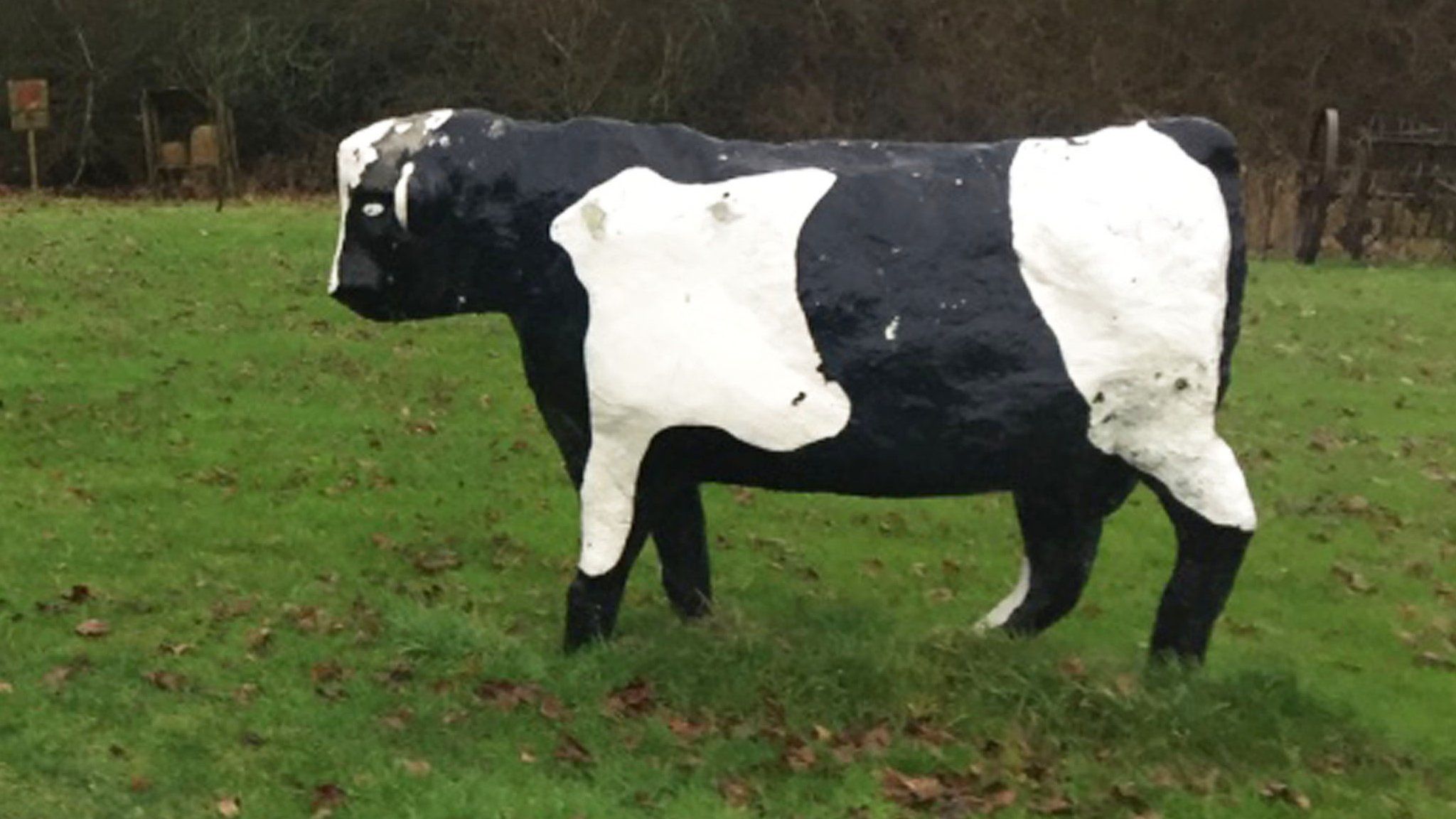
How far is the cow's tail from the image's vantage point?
579 centimetres

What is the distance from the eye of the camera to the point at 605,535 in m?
6.07

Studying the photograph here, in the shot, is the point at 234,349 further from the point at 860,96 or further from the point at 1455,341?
the point at 860,96

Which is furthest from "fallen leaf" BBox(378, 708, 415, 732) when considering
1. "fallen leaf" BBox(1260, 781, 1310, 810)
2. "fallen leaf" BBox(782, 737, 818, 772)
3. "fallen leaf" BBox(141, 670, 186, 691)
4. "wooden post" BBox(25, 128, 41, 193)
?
"wooden post" BBox(25, 128, 41, 193)

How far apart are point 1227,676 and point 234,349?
8022 millimetres

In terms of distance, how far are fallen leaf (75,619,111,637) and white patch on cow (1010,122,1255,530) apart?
3.54 m

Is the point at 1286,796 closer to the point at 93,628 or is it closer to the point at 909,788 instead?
the point at 909,788

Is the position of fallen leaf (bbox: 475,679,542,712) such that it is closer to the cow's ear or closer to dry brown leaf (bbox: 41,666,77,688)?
dry brown leaf (bbox: 41,666,77,688)

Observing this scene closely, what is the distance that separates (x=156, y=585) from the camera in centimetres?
741

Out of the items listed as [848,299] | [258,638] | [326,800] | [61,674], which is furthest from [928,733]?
[61,674]

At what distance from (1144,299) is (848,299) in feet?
2.95

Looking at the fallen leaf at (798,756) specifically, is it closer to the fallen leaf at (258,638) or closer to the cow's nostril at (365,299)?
the cow's nostril at (365,299)

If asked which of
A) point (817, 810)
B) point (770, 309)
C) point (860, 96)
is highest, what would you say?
point (770, 309)

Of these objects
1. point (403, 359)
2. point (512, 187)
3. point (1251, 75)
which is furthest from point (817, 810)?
point (1251, 75)

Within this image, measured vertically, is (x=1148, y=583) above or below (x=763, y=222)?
below
